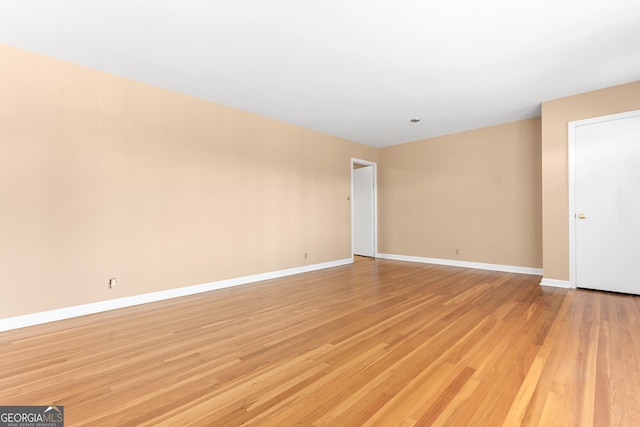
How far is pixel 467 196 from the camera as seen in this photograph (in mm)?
5629

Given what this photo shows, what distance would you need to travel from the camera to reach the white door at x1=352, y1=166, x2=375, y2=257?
7.08 meters

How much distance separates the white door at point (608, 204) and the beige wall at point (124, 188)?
4346 millimetres


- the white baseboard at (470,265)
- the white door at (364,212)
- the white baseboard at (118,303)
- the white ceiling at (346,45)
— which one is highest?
the white ceiling at (346,45)

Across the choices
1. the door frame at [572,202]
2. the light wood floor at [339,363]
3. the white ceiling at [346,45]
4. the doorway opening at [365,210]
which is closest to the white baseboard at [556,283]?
the door frame at [572,202]

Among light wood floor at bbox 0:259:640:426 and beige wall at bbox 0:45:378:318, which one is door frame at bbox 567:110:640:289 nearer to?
light wood floor at bbox 0:259:640:426

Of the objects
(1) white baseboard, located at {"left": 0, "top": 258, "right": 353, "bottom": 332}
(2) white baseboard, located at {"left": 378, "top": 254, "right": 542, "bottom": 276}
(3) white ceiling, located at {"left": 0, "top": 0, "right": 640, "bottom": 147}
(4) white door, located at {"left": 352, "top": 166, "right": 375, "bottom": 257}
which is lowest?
(2) white baseboard, located at {"left": 378, "top": 254, "right": 542, "bottom": 276}

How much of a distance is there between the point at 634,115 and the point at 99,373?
6.13m

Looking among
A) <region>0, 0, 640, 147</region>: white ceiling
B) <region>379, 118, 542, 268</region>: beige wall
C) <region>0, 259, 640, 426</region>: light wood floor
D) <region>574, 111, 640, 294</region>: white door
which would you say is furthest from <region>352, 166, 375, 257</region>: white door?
<region>574, 111, 640, 294</region>: white door

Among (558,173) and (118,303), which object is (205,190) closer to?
(118,303)

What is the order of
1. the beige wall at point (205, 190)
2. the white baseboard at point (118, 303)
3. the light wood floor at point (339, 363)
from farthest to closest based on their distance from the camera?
the beige wall at point (205, 190) < the white baseboard at point (118, 303) < the light wood floor at point (339, 363)

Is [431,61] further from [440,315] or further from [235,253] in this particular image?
[235,253]

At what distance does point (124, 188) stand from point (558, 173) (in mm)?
5802

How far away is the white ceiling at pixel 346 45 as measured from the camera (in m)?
2.24

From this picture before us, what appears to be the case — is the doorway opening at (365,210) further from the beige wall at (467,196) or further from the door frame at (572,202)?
the door frame at (572,202)
